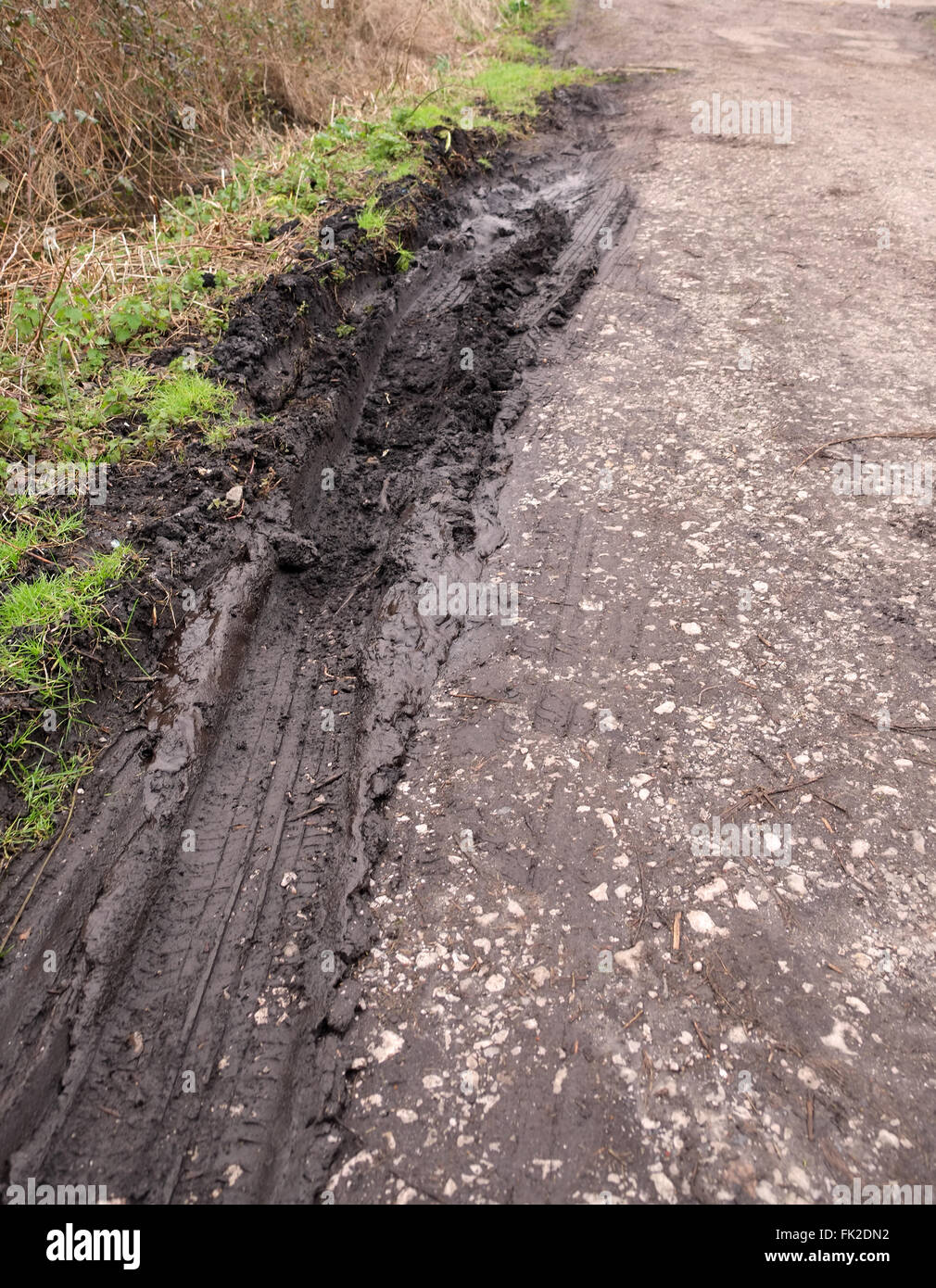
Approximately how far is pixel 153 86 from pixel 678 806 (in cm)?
720

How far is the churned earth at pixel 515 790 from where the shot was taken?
2.17m

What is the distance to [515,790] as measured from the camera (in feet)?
9.70

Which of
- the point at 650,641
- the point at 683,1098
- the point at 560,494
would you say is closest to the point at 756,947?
the point at 683,1098

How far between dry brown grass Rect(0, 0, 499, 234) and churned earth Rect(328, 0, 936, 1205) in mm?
3920

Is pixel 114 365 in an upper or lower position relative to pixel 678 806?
upper

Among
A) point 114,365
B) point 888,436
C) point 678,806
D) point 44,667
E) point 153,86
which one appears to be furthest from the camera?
point 153,86

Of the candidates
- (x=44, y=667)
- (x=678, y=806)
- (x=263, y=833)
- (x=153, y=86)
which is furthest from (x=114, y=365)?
(x=678, y=806)

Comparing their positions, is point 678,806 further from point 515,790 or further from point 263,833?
point 263,833

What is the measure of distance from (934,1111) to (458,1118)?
131cm

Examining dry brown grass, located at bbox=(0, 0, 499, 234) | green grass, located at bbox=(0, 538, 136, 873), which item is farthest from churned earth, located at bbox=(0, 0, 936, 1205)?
dry brown grass, located at bbox=(0, 0, 499, 234)

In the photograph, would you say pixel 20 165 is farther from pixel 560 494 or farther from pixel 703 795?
pixel 703 795

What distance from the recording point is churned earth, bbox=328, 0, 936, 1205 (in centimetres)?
213

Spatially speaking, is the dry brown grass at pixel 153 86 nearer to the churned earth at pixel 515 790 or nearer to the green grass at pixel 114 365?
the green grass at pixel 114 365
